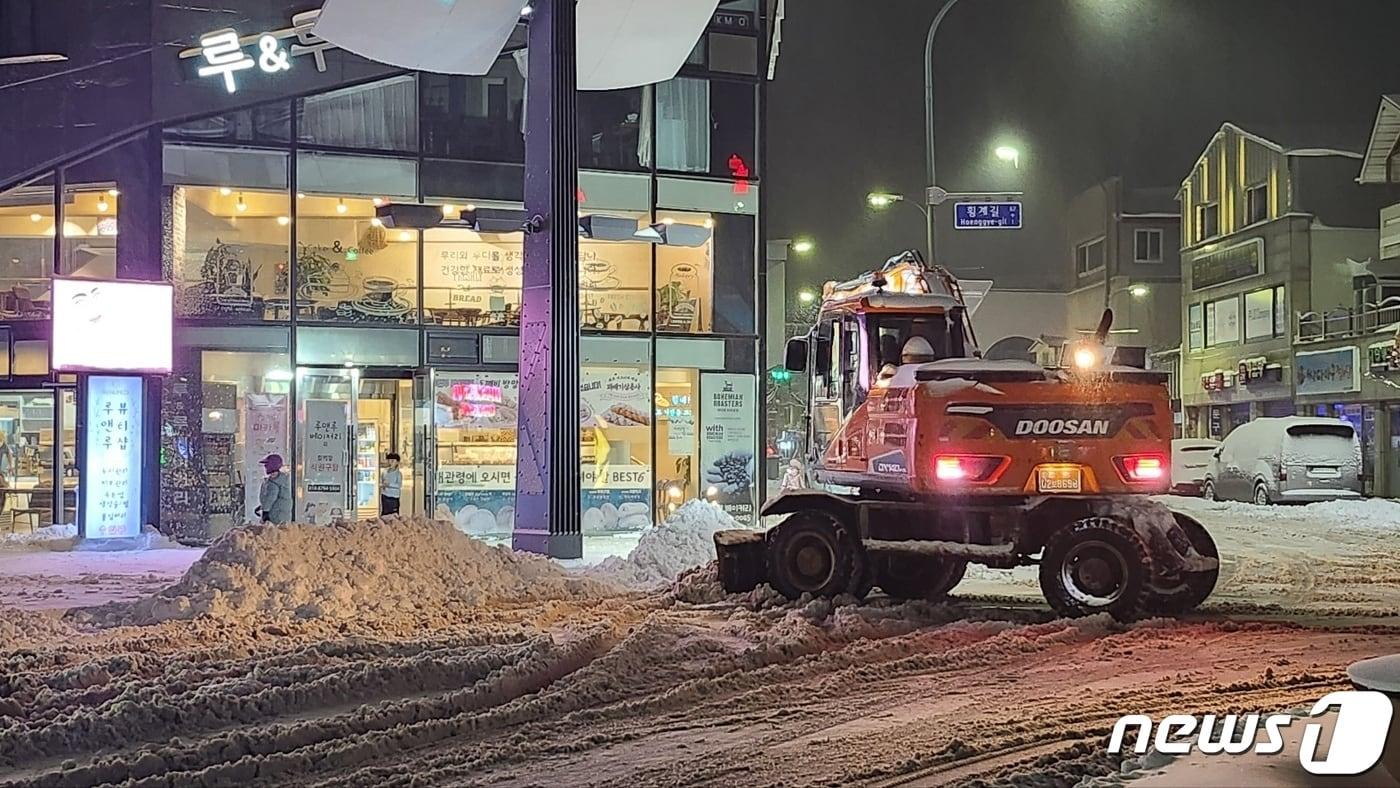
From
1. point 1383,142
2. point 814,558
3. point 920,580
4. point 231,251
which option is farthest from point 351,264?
point 1383,142

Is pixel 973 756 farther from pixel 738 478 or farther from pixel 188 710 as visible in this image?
pixel 738 478

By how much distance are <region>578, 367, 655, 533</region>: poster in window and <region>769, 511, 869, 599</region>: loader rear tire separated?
32.2 ft

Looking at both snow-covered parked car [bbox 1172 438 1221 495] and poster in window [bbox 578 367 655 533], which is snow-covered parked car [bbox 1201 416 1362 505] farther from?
poster in window [bbox 578 367 655 533]

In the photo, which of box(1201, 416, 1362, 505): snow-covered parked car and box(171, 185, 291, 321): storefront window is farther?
box(1201, 416, 1362, 505): snow-covered parked car

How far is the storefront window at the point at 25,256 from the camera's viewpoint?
888 inches

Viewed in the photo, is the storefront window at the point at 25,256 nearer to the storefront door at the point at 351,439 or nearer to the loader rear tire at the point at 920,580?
the storefront door at the point at 351,439

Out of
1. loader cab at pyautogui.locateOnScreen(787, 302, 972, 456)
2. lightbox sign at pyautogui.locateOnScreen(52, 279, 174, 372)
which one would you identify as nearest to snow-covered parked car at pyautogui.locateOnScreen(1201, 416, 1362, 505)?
loader cab at pyautogui.locateOnScreen(787, 302, 972, 456)

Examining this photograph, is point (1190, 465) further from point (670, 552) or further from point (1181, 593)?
point (1181, 593)

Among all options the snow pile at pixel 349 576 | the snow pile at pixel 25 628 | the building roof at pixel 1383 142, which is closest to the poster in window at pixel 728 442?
the snow pile at pixel 349 576

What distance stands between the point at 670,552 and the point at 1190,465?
73.0ft

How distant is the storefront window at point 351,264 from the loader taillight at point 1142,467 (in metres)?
13.6

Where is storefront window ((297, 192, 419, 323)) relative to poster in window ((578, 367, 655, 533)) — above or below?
above

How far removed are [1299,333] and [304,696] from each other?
40.2 m

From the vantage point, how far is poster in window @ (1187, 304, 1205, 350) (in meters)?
49.4
